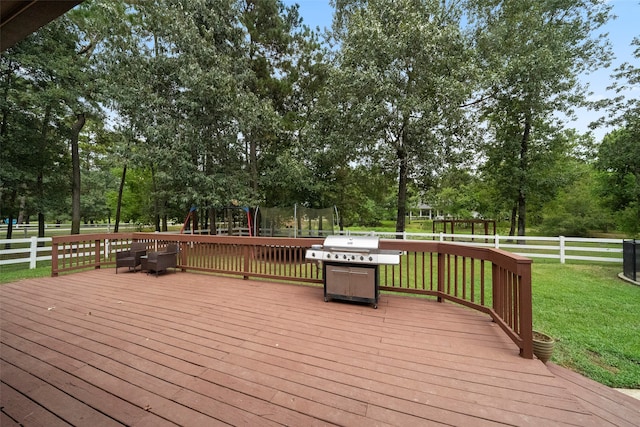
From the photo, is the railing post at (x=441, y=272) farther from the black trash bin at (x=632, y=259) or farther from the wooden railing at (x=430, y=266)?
the black trash bin at (x=632, y=259)

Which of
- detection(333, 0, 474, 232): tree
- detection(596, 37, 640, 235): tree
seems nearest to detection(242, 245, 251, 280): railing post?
detection(333, 0, 474, 232): tree

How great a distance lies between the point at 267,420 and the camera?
1.60 metres

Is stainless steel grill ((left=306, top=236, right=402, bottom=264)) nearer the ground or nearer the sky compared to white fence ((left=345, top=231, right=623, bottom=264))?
nearer the sky

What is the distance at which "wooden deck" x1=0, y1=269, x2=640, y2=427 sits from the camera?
5.48 feet

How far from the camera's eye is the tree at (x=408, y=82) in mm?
8938

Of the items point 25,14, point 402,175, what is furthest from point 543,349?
point 402,175

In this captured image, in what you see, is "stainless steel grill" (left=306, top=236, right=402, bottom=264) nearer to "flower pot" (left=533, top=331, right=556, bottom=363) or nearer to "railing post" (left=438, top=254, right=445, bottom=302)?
"railing post" (left=438, top=254, right=445, bottom=302)

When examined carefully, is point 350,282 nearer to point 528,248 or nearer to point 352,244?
point 352,244

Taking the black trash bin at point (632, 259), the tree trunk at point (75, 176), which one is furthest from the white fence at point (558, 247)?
the tree trunk at point (75, 176)

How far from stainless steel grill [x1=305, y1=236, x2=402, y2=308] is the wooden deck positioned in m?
0.23

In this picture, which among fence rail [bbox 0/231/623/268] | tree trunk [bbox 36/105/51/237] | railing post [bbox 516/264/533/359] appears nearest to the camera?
railing post [bbox 516/264/533/359]

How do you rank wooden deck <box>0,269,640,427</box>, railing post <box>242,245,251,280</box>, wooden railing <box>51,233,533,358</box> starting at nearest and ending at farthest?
1. wooden deck <box>0,269,640,427</box>
2. wooden railing <box>51,233,533,358</box>
3. railing post <box>242,245,251,280</box>

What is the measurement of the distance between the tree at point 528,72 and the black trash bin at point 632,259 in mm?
6364

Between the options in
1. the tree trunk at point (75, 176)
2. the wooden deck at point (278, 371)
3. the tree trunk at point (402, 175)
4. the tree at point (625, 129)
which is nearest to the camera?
the wooden deck at point (278, 371)
